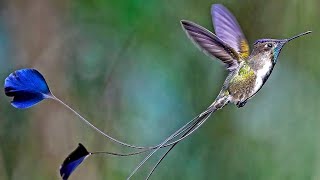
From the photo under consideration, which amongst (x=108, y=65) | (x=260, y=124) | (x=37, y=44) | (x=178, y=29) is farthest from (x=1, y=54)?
(x=260, y=124)

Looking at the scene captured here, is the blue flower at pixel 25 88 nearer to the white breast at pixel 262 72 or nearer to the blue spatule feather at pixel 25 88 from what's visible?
the blue spatule feather at pixel 25 88

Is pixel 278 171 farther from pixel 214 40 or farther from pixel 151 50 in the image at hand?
pixel 214 40

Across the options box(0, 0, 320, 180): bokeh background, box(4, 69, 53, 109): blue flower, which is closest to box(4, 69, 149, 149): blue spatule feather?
box(4, 69, 53, 109): blue flower

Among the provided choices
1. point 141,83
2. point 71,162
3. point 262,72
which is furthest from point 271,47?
point 141,83

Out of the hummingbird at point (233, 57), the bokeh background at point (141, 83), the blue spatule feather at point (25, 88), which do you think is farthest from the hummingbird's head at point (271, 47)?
the bokeh background at point (141, 83)

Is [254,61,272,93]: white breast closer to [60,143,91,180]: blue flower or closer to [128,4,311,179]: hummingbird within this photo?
[128,4,311,179]: hummingbird
